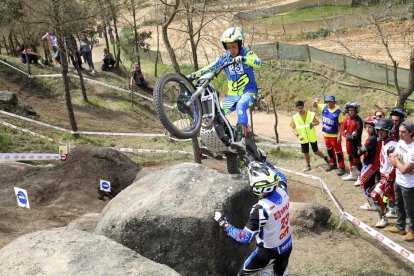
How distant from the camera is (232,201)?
6707 mm

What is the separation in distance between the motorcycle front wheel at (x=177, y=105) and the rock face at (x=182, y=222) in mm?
787

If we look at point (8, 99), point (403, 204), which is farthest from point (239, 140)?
point (8, 99)

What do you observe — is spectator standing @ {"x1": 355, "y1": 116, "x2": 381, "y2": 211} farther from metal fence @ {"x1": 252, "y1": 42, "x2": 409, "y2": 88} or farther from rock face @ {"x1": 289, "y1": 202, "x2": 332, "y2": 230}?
metal fence @ {"x1": 252, "y1": 42, "x2": 409, "y2": 88}

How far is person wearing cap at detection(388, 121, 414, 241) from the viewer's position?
796 cm

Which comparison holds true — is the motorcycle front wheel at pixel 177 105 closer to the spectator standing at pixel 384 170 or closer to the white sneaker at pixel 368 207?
the spectator standing at pixel 384 170

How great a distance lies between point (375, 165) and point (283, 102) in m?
19.3

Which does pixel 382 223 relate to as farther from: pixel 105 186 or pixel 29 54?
pixel 29 54

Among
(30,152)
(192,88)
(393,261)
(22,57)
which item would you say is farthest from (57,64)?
(393,261)

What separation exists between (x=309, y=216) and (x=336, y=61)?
2062cm

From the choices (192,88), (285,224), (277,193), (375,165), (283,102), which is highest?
(192,88)

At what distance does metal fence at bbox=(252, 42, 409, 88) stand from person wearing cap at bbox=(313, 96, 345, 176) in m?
11.7

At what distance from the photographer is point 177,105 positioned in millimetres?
7672

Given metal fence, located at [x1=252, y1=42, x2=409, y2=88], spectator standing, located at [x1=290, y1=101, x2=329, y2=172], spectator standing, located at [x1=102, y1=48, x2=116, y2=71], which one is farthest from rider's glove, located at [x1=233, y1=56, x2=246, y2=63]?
spectator standing, located at [x1=102, y1=48, x2=116, y2=71]

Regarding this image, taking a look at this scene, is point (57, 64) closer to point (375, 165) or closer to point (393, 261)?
point (375, 165)
